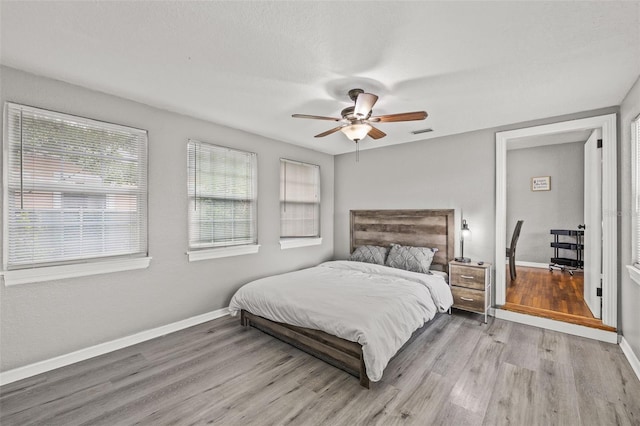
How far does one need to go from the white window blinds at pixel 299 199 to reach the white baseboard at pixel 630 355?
13.2 feet

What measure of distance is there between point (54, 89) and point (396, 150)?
169 inches

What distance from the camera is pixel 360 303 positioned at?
2.69m

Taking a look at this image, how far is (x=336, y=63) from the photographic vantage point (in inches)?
85.0

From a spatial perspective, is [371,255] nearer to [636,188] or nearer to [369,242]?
[369,242]

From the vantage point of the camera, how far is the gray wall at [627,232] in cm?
247

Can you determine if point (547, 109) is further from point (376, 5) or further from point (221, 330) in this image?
point (221, 330)

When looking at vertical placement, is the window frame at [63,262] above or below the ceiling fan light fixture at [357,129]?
→ below

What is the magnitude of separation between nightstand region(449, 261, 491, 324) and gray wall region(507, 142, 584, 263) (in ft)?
10.9

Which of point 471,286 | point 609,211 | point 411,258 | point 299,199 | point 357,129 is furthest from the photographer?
point 299,199

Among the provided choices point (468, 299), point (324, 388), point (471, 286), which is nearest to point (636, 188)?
point (471, 286)

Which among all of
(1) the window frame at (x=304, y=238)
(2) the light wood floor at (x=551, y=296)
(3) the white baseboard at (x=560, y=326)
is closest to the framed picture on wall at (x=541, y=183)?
(2) the light wood floor at (x=551, y=296)

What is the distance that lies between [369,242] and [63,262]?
4.07 meters

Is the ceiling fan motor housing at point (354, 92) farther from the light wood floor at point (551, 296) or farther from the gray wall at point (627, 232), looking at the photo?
the light wood floor at point (551, 296)

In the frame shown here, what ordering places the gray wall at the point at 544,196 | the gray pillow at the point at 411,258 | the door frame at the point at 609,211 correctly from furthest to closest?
the gray wall at the point at 544,196, the gray pillow at the point at 411,258, the door frame at the point at 609,211
